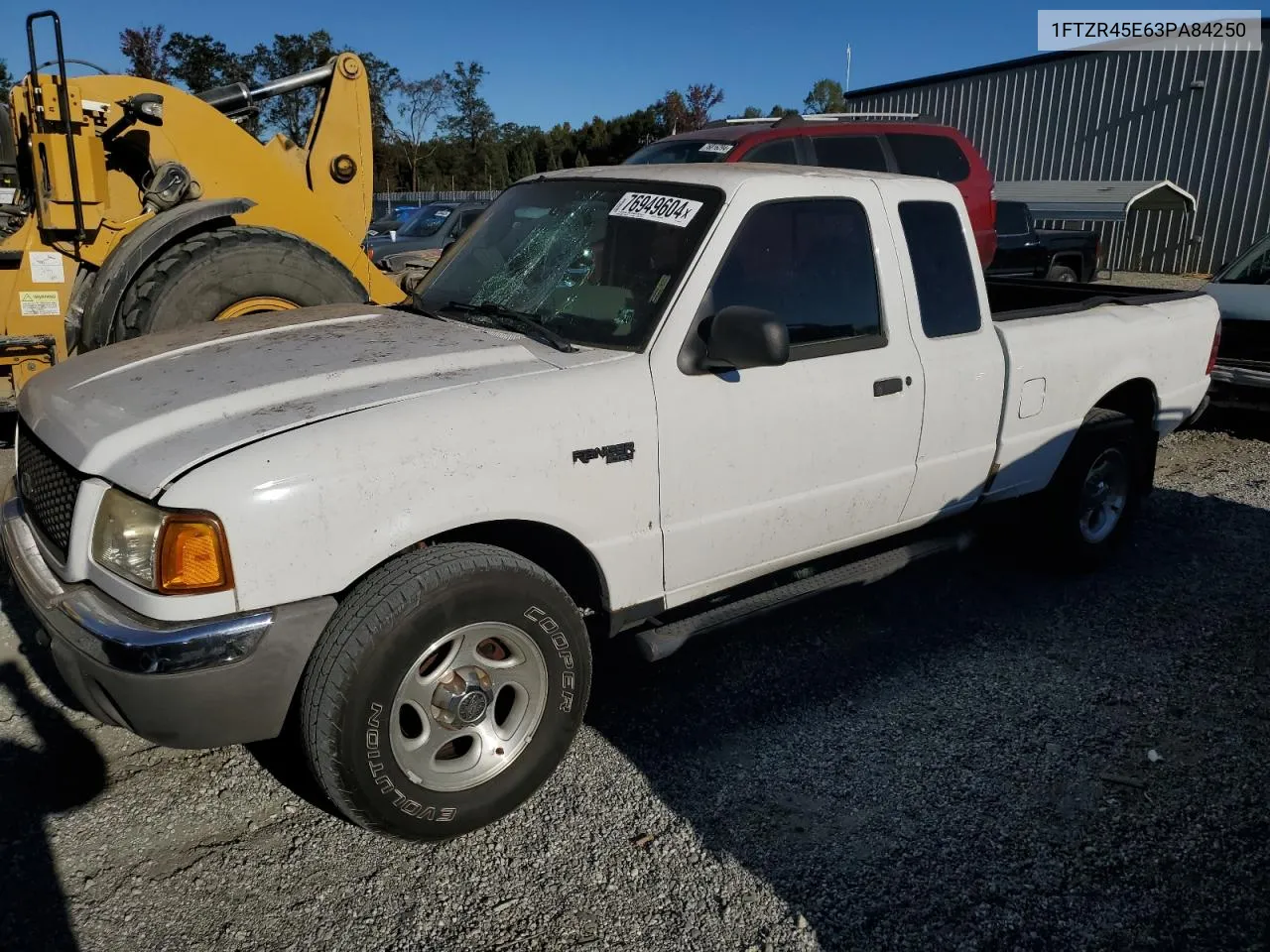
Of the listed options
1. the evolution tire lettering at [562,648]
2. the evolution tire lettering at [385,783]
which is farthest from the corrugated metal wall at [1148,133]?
the evolution tire lettering at [385,783]

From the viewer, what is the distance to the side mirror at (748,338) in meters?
3.12

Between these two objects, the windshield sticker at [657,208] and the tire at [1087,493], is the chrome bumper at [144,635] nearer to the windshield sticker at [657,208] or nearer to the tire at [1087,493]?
the windshield sticker at [657,208]

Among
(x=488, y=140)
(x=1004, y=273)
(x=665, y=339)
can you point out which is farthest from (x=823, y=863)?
(x=488, y=140)

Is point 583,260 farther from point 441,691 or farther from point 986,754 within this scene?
point 986,754

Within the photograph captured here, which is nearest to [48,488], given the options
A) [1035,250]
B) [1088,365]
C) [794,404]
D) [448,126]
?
[794,404]

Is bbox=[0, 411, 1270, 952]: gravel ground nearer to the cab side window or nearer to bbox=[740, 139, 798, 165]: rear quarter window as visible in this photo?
the cab side window

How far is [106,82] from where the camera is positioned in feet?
19.2

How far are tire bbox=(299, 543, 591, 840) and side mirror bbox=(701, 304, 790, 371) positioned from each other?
2.96 ft

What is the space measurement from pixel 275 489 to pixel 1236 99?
78.2 ft

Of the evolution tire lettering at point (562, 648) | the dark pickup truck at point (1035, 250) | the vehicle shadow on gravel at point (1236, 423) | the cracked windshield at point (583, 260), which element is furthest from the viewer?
the dark pickup truck at point (1035, 250)

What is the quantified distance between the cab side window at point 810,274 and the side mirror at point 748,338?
252 millimetres

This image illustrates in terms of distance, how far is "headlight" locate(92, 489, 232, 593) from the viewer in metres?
2.50

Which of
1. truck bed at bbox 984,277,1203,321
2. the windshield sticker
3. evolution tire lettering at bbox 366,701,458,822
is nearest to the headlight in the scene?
evolution tire lettering at bbox 366,701,458,822

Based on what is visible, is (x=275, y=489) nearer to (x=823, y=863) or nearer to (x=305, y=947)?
(x=305, y=947)
